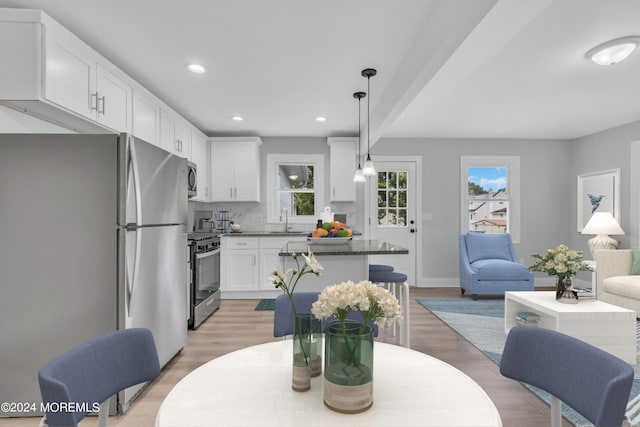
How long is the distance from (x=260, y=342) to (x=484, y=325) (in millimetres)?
2336

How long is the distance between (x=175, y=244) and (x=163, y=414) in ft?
7.10

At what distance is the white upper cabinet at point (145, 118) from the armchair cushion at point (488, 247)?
14.3ft

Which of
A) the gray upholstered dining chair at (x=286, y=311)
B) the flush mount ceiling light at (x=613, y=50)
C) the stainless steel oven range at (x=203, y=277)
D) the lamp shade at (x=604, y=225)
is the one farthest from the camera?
the lamp shade at (x=604, y=225)

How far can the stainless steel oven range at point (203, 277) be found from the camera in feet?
12.1

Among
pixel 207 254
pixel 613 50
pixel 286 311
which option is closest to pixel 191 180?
pixel 207 254

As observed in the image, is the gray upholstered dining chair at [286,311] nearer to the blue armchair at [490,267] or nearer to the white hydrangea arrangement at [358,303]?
the white hydrangea arrangement at [358,303]

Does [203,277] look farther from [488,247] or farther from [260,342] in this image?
A: [488,247]

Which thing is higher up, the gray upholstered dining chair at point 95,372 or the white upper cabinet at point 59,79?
the white upper cabinet at point 59,79

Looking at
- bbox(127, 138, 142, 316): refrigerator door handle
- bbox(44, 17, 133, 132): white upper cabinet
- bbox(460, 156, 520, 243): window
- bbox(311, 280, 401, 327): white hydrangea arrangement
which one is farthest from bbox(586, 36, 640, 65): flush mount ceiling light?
bbox(44, 17, 133, 132): white upper cabinet

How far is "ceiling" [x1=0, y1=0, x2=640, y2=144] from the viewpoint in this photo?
215cm

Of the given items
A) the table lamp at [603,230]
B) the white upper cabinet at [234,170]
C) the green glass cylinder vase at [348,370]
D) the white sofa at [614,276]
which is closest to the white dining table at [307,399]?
the green glass cylinder vase at [348,370]

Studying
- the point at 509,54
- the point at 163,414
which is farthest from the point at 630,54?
the point at 163,414

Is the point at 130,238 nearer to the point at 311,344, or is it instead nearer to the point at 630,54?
the point at 311,344

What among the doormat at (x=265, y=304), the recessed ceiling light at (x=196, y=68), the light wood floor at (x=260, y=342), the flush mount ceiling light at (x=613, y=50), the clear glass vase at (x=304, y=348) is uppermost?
the recessed ceiling light at (x=196, y=68)
